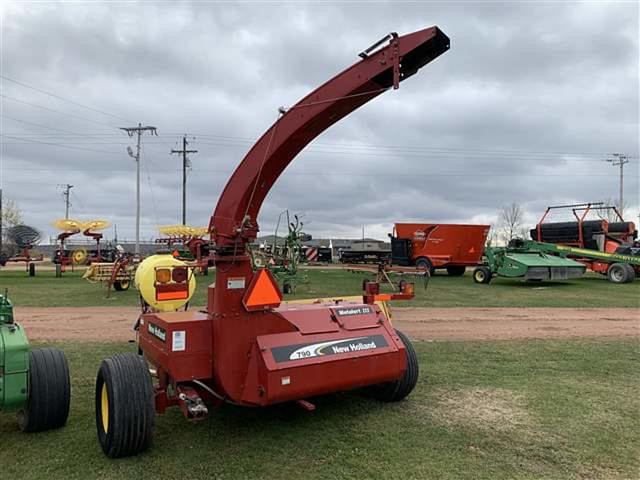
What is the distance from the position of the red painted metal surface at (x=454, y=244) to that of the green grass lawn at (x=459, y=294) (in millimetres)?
3055

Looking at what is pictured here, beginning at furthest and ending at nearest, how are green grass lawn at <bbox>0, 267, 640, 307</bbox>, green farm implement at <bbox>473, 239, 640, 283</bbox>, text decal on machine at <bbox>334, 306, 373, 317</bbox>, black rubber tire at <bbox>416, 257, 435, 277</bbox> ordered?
Answer: black rubber tire at <bbox>416, 257, 435, 277</bbox> < green farm implement at <bbox>473, 239, 640, 283</bbox> < green grass lawn at <bbox>0, 267, 640, 307</bbox> < text decal on machine at <bbox>334, 306, 373, 317</bbox>

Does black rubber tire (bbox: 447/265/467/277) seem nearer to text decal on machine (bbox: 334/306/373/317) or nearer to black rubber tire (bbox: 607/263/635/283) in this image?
black rubber tire (bbox: 607/263/635/283)

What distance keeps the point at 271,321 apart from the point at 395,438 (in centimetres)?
147

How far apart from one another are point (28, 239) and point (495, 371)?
48.6 metres

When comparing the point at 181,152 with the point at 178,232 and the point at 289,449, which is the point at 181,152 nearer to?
the point at 178,232

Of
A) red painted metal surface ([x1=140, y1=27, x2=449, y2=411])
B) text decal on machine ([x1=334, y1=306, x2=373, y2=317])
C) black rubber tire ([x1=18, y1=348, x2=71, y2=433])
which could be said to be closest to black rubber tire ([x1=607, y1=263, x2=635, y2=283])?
text decal on machine ([x1=334, y1=306, x2=373, y2=317])

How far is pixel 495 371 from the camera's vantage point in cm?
670

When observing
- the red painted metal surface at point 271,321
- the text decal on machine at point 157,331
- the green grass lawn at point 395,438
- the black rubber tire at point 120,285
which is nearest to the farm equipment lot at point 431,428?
the green grass lawn at point 395,438

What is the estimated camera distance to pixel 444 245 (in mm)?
24406

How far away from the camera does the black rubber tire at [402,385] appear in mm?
5164

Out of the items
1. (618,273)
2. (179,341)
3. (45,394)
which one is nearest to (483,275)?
(618,273)

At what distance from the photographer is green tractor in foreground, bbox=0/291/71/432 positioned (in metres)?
4.02

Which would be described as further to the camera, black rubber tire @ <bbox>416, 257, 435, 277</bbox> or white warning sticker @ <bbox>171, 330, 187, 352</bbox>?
black rubber tire @ <bbox>416, 257, 435, 277</bbox>

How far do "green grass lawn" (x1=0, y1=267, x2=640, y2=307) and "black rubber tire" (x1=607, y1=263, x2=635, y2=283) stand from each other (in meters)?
0.49
